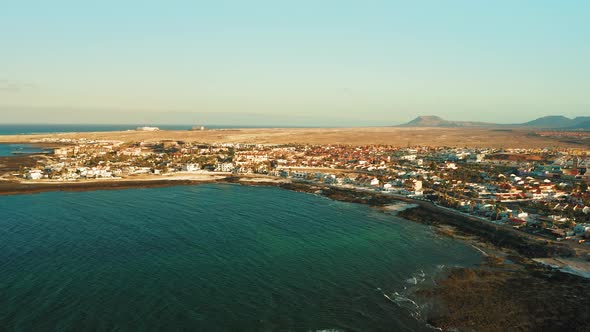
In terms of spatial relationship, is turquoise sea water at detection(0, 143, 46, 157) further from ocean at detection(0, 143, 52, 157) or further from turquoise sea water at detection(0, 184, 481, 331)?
turquoise sea water at detection(0, 184, 481, 331)

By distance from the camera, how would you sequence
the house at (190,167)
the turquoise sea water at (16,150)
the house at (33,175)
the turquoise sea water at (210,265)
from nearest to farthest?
the turquoise sea water at (210,265) < the house at (33,175) < the house at (190,167) < the turquoise sea water at (16,150)

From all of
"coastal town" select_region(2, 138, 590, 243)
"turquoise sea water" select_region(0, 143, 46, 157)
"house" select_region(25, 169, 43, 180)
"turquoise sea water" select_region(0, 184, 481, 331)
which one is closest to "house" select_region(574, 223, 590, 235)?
"coastal town" select_region(2, 138, 590, 243)

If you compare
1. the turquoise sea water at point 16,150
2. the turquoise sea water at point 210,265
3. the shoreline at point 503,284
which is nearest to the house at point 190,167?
the turquoise sea water at point 210,265

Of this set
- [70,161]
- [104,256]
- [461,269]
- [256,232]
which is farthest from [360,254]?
[70,161]

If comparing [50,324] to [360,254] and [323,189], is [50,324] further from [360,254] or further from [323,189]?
[323,189]

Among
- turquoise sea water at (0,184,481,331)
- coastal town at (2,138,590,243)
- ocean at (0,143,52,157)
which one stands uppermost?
ocean at (0,143,52,157)

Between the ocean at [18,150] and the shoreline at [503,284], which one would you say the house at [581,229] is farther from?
the ocean at [18,150]
